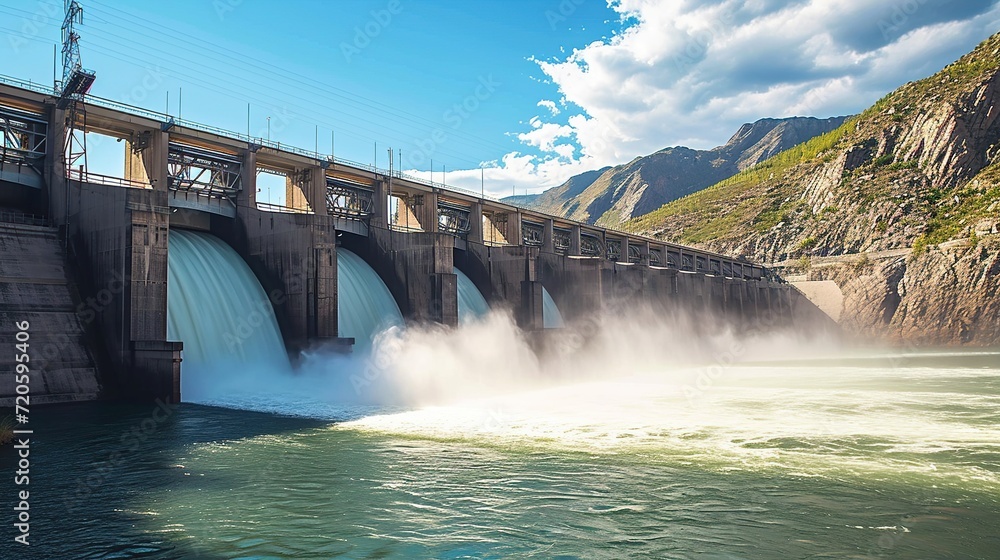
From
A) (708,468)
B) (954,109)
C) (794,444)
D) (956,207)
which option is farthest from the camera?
(954,109)

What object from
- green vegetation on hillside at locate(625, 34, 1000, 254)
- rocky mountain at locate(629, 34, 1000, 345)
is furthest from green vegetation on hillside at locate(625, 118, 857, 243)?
rocky mountain at locate(629, 34, 1000, 345)

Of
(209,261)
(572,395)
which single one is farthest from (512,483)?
(209,261)

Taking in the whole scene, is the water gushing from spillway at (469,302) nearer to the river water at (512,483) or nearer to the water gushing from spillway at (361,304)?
the water gushing from spillway at (361,304)

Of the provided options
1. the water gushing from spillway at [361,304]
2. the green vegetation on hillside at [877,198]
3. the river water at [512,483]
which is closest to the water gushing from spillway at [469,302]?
the water gushing from spillway at [361,304]

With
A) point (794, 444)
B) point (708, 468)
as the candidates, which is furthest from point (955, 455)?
point (708, 468)

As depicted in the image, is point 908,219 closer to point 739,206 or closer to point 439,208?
point 739,206

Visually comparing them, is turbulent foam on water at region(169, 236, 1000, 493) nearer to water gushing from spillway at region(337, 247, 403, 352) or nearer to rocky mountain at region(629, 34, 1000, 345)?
water gushing from spillway at region(337, 247, 403, 352)

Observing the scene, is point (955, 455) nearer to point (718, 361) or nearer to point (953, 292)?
point (718, 361)
